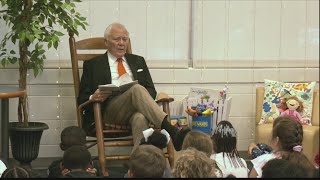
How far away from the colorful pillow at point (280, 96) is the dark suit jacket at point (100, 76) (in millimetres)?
1046

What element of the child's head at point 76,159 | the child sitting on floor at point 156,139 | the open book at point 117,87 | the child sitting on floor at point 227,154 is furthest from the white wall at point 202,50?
the child's head at point 76,159

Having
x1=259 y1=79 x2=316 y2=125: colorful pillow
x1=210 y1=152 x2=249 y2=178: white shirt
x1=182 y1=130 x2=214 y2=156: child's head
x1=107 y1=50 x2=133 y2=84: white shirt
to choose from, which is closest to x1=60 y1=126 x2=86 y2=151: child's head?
x1=182 y1=130 x2=214 y2=156: child's head

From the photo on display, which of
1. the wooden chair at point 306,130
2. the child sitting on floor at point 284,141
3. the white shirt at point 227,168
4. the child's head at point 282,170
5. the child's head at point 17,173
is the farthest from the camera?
the wooden chair at point 306,130

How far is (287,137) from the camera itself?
339cm

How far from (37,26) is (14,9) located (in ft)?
0.90

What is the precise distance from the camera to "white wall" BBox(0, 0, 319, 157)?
521 cm

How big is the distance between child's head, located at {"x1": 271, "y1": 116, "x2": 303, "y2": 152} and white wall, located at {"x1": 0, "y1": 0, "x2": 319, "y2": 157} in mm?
1897

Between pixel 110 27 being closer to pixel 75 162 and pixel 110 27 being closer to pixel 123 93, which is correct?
pixel 123 93

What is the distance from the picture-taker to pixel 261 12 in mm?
5488

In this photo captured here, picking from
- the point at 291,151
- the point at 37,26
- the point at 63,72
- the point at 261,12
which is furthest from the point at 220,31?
the point at 291,151

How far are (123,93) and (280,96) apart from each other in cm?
146

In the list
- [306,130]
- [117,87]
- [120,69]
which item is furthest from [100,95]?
[306,130]

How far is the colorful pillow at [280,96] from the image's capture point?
513cm

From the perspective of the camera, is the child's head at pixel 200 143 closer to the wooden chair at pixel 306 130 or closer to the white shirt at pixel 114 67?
the wooden chair at pixel 306 130
